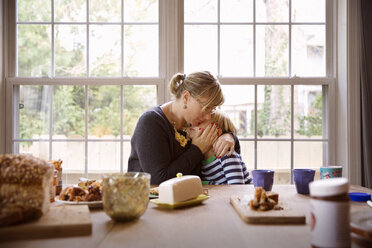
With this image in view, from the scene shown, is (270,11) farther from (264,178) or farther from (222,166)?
(264,178)

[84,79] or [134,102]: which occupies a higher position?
[84,79]

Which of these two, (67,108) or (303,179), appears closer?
(303,179)

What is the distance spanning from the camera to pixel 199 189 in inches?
55.2

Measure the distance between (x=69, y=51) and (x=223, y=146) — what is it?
1.60 metres

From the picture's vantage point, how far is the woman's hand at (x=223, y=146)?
85.4 inches

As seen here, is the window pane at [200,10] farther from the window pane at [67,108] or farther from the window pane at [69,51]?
the window pane at [67,108]

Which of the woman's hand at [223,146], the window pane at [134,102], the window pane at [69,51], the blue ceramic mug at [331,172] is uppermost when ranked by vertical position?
the window pane at [69,51]

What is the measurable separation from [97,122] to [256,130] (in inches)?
49.5

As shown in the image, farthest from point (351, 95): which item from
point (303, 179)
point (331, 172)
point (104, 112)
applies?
point (104, 112)

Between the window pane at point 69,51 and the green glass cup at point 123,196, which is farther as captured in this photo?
the window pane at point 69,51

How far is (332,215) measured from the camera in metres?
0.83

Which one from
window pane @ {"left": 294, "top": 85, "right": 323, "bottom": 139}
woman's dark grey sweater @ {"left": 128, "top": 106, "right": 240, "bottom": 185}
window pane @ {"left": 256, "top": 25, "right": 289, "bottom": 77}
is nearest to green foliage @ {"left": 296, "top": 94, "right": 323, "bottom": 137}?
window pane @ {"left": 294, "top": 85, "right": 323, "bottom": 139}

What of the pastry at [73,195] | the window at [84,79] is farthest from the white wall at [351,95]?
the pastry at [73,195]

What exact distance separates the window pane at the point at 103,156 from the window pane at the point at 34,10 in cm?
109
